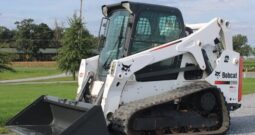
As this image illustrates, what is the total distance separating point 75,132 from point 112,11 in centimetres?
415

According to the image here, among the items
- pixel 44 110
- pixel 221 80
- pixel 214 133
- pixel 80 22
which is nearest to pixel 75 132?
pixel 44 110

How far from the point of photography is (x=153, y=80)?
10211 mm

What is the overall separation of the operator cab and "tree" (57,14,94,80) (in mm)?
32533

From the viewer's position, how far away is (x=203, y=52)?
35.5 feet

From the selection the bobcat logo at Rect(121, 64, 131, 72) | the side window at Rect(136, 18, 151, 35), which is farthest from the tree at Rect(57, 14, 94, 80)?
the bobcat logo at Rect(121, 64, 131, 72)

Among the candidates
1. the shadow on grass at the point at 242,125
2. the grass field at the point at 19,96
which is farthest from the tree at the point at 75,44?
the shadow on grass at the point at 242,125

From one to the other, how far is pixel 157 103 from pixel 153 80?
82 cm

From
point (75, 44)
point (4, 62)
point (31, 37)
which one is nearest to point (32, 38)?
point (31, 37)

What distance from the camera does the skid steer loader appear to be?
9.52m

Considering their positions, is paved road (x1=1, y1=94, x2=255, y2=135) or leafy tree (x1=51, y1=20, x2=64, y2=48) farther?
leafy tree (x1=51, y1=20, x2=64, y2=48)

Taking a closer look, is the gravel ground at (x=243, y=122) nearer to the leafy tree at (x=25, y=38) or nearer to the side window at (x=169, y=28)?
the side window at (x=169, y=28)

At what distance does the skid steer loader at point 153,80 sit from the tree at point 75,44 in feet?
107

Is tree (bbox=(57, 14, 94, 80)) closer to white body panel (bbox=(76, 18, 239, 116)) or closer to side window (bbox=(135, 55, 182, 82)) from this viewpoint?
white body panel (bbox=(76, 18, 239, 116))

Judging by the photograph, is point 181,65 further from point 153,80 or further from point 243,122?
point 243,122
